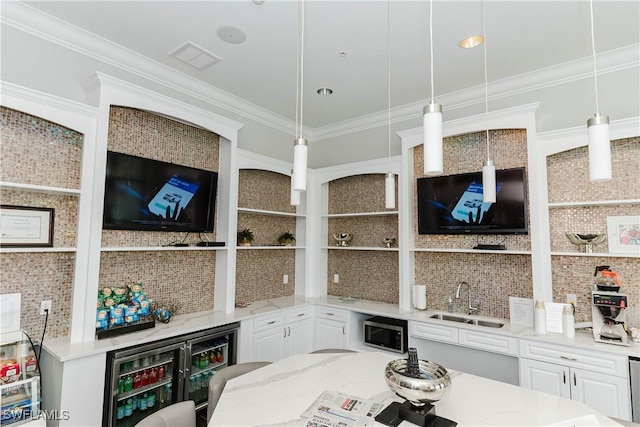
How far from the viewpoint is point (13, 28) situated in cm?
239

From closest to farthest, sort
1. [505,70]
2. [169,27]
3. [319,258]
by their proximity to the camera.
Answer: [169,27]
[505,70]
[319,258]

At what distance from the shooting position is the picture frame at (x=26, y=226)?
2266 millimetres

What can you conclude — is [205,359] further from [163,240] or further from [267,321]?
[163,240]

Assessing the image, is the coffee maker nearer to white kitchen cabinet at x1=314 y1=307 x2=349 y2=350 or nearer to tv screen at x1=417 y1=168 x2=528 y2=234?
tv screen at x1=417 y1=168 x2=528 y2=234

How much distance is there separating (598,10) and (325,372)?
122 inches

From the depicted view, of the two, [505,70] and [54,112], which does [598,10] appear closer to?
[505,70]

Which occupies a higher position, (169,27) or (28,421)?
(169,27)

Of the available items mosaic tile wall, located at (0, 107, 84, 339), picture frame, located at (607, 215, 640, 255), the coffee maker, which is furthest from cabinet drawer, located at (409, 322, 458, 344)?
mosaic tile wall, located at (0, 107, 84, 339)

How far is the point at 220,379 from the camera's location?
2023mm

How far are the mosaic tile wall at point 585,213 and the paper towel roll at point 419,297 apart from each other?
3.77 ft

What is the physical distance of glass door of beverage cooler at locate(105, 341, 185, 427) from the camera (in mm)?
2359

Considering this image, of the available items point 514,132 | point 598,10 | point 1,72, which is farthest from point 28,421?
point 598,10

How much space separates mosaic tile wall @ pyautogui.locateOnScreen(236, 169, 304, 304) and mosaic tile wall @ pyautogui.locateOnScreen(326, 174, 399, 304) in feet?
1.91

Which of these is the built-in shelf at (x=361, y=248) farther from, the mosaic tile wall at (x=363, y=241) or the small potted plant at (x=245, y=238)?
the small potted plant at (x=245, y=238)
